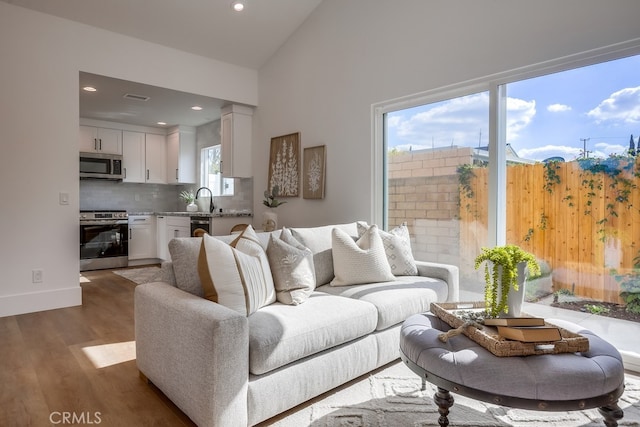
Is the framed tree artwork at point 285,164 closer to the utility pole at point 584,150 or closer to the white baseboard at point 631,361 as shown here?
the utility pole at point 584,150

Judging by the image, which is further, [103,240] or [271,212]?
[103,240]

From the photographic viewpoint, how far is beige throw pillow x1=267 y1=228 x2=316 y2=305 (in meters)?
2.26

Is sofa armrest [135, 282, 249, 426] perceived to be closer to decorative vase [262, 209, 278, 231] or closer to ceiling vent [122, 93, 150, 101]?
decorative vase [262, 209, 278, 231]

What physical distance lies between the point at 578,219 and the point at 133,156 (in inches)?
252

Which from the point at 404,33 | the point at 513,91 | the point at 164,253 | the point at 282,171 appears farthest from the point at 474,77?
the point at 164,253

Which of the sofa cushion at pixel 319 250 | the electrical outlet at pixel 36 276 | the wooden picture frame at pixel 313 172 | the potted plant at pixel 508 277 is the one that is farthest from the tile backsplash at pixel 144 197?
the potted plant at pixel 508 277

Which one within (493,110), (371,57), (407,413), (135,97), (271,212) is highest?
(371,57)

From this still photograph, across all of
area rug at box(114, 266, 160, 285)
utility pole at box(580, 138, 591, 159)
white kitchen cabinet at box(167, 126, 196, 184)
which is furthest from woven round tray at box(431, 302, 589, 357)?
white kitchen cabinet at box(167, 126, 196, 184)

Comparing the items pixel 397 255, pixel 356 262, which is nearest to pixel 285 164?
pixel 397 255

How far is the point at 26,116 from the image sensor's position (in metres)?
3.68

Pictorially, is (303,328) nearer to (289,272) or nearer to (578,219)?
(289,272)

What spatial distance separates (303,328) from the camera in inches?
74.5

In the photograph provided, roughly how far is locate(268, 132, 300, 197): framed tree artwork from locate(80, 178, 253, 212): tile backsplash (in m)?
0.67

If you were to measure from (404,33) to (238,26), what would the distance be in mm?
2003
